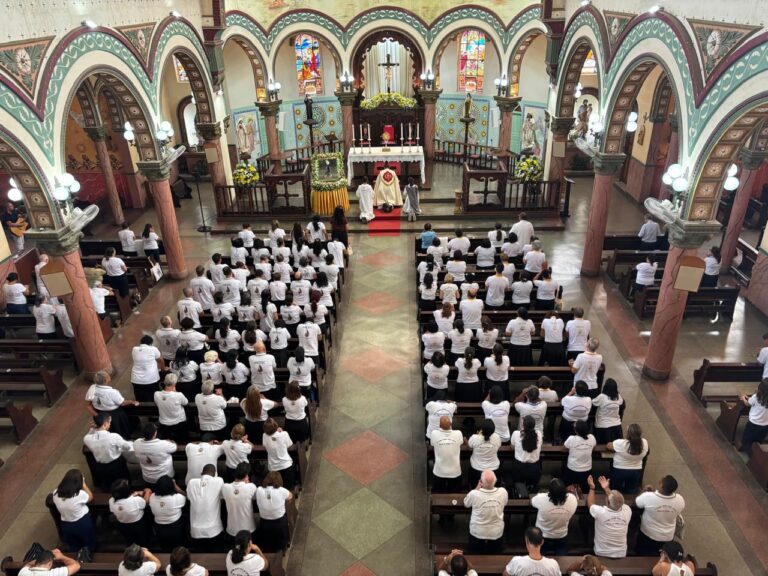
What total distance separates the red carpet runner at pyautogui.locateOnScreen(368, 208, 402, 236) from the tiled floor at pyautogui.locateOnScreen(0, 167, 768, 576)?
127 inches

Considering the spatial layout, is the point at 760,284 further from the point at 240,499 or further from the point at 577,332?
the point at 240,499

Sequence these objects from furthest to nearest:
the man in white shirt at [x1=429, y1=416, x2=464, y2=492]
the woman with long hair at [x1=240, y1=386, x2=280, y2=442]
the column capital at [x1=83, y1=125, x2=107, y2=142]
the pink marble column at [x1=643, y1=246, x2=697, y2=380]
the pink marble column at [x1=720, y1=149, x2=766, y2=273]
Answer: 1. the column capital at [x1=83, y1=125, x2=107, y2=142]
2. the pink marble column at [x1=720, y1=149, x2=766, y2=273]
3. the pink marble column at [x1=643, y1=246, x2=697, y2=380]
4. the woman with long hair at [x1=240, y1=386, x2=280, y2=442]
5. the man in white shirt at [x1=429, y1=416, x2=464, y2=492]

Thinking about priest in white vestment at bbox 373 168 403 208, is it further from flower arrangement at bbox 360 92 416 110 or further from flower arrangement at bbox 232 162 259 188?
flower arrangement at bbox 360 92 416 110

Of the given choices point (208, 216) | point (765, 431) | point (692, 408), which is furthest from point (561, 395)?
point (208, 216)

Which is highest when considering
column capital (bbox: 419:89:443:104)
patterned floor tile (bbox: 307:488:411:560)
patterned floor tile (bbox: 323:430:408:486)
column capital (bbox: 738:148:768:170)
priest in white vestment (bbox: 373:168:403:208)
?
column capital (bbox: 419:89:443:104)

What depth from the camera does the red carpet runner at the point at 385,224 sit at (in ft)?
58.2

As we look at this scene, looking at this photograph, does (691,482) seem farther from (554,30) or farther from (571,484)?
(554,30)

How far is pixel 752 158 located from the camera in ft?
44.7

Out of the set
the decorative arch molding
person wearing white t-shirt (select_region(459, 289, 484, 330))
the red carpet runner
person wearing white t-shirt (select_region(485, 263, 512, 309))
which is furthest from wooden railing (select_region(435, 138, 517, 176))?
the decorative arch molding

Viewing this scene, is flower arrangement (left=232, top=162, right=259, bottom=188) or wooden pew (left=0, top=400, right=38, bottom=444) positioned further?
flower arrangement (left=232, top=162, right=259, bottom=188)

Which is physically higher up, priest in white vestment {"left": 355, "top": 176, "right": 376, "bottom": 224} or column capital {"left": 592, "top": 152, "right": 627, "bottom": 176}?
column capital {"left": 592, "top": 152, "right": 627, "bottom": 176}

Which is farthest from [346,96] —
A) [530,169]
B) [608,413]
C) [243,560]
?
[243,560]

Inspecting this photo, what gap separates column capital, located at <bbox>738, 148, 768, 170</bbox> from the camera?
1354cm

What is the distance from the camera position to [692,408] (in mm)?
10148
